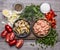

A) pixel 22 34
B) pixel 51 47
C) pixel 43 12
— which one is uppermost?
pixel 43 12

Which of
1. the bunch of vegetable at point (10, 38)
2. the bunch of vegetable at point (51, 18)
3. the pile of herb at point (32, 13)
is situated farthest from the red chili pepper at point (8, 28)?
the bunch of vegetable at point (51, 18)

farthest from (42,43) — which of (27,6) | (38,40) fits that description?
(27,6)

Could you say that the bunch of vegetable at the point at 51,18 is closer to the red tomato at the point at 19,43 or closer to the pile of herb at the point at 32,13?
the pile of herb at the point at 32,13

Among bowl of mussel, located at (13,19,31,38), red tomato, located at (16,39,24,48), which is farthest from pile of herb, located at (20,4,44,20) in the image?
red tomato, located at (16,39,24,48)

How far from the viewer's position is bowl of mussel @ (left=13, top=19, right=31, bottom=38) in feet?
5.23

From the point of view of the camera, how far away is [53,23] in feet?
5.32

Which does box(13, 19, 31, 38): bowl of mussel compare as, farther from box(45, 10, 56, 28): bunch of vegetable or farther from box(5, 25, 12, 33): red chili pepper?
box(45, 10, 56, 28): bunch of vegetable

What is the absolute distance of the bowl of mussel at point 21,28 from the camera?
1594 millimetres

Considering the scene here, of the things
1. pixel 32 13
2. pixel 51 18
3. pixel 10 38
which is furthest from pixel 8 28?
pixel 51 18

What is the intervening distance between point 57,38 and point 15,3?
1.23ft

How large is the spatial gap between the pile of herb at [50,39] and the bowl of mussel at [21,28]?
99mm

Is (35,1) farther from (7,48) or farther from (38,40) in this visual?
(7,48)

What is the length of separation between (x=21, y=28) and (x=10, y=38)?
10cm

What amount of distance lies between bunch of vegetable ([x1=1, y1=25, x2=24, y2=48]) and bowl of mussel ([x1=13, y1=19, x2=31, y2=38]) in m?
0.03
